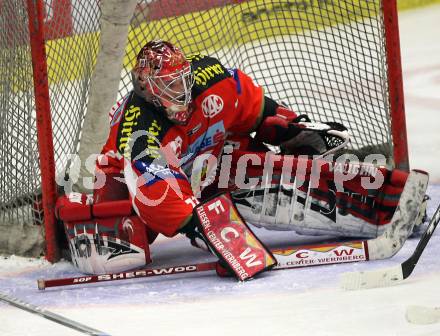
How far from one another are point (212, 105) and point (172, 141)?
228 mm

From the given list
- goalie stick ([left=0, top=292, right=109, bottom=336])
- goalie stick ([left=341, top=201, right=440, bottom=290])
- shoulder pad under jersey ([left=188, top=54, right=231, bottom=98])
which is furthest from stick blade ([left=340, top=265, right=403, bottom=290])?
shoulder pad under jersey ([left=188, top=54, right=231, bottom=98])

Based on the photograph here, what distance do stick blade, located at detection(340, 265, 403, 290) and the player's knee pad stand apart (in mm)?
716

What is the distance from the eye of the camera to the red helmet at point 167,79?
135 inches

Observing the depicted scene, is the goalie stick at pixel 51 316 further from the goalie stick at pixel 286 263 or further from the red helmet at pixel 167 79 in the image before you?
the red helmet at pixel 167 79

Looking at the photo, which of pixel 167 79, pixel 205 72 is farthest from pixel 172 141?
pixel 205 72

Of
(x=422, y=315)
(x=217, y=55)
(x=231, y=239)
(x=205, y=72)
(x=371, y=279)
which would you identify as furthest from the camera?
(x=217, y=55)

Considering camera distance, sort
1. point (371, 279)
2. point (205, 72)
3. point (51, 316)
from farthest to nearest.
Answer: point (205, 72) < point (371, 279) < point (51, 316)

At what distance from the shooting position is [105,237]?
3.56 meters

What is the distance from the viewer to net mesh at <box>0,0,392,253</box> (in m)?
3.76

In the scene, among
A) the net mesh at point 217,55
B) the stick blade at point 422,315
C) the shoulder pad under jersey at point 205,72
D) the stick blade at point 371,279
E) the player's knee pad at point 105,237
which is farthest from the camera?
the net mesh at point 217,55

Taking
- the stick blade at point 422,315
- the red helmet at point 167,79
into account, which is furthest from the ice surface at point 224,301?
the red helmet at point 167,79

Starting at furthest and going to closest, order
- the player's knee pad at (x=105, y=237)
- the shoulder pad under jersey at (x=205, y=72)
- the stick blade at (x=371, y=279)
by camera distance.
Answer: the shoulder pad under jersey at (x=205, y=72) < the player's knee pad at (x=105, y=237) < the stick blade at (x=371, y=279)

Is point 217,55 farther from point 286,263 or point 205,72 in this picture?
point 286,263

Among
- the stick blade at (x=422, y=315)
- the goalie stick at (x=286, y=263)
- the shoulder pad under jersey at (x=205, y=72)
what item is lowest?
the stick blade at (x=422, y=315)
